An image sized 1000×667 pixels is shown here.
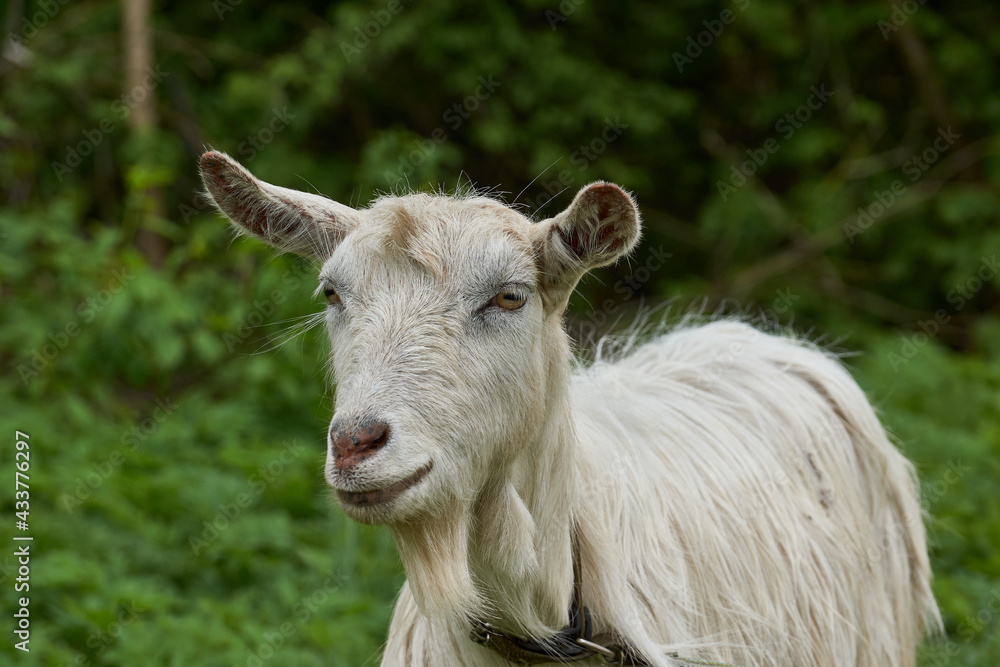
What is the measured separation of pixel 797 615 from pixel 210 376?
5145 mm

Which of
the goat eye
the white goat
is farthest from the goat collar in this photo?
the goat eye

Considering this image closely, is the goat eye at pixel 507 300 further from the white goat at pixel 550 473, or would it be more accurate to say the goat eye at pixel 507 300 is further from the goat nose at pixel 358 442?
the goat nose at pixel 358 442

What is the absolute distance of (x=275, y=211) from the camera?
2.94m

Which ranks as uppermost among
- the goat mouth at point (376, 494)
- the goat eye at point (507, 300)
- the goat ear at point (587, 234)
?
the goat ear at point (587, 234)

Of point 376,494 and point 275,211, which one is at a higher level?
point 275,211

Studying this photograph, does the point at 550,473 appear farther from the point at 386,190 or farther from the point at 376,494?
the point at 386,190

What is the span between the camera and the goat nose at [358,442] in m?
2.35

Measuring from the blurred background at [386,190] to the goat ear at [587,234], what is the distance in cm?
271

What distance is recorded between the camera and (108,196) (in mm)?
10703

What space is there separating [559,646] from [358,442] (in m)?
0.89

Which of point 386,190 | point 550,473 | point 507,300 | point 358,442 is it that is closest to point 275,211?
point 507,300

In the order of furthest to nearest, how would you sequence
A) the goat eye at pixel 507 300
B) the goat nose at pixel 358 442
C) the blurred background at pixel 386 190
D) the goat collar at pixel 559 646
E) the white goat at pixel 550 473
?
1. the blurred background at pixel 386 190
2. the goat collar at pixel 559 646
3. the goat eye at pixel 507 300
4. the white goat at pixel 550 473
5. the goat nose at pixel 358 442

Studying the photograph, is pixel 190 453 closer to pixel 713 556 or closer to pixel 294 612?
pixel 294 612

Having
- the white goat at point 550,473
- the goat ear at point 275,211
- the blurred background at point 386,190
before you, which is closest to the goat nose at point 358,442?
the white goat at point 550,473
